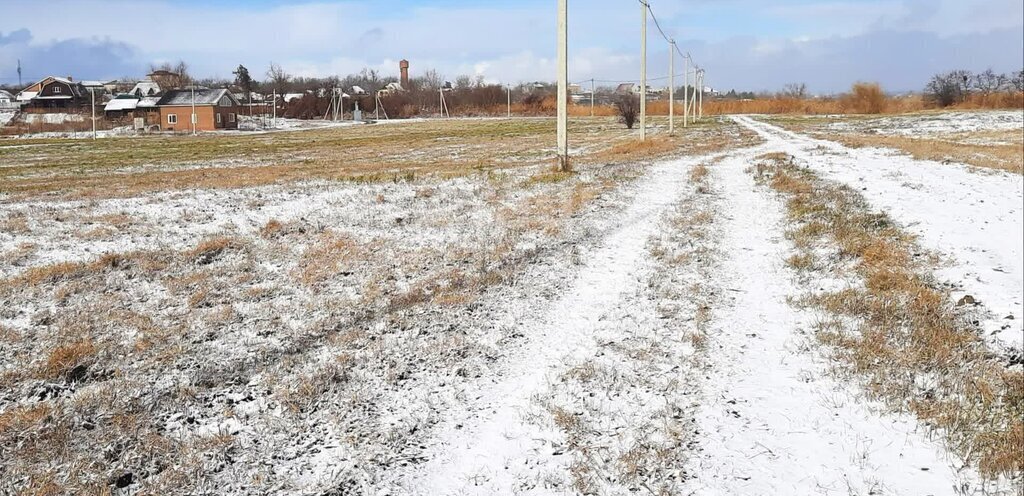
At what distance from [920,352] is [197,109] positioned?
7726 centimetres

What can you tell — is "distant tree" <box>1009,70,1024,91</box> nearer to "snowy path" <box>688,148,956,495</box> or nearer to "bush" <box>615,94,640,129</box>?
"snowy path" <box>688,148,956,495</box>

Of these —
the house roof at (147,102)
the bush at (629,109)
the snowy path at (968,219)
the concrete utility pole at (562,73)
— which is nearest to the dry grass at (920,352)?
the snowy path at (968,219)

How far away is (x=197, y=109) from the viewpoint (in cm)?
7150

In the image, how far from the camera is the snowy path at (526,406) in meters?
3.54

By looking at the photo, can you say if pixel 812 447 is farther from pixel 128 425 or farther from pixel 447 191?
pixel 447 191

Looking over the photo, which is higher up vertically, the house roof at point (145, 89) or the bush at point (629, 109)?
the house roof at point (145, 89)

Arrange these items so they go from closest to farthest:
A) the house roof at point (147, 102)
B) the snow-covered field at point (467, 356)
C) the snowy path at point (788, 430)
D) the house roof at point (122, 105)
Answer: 1. the snowy path at point (788, 430)
2. the snow-covered field at point (467, 356)
3. the house roof at point (147, 102)
4. the house roof at point (122, 105)

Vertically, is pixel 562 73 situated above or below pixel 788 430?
above

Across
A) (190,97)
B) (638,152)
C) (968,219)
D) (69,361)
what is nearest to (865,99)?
(968,219)

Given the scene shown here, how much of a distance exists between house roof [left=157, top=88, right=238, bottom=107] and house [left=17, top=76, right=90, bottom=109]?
3731 cm

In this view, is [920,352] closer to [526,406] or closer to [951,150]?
[526,406]

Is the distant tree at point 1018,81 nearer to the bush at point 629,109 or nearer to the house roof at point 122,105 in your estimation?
the bush at point 629,109

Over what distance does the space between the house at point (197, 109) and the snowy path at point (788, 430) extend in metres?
74.6

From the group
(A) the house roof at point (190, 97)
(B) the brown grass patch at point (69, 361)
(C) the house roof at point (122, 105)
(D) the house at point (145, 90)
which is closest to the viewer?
(B) the brown grass patch at point (69, 361)
